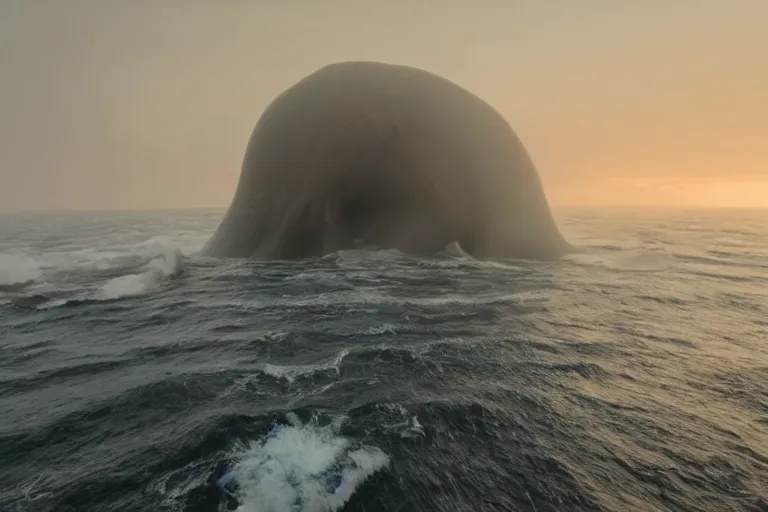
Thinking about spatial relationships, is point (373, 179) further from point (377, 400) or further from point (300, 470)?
point (300, 470)

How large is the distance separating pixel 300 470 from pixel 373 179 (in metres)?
16.0

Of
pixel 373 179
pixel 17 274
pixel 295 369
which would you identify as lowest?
pixel 17 274

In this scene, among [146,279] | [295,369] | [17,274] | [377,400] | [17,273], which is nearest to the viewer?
[377,400]

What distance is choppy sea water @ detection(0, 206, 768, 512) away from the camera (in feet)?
15.6

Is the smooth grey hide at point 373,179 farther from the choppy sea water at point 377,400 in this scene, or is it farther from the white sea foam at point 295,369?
the white sea foam at point 295,369

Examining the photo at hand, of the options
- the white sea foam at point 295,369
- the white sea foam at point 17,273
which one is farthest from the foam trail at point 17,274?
the white sea foam at point 295,369

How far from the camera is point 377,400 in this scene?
22.0 ft

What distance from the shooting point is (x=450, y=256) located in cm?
2031

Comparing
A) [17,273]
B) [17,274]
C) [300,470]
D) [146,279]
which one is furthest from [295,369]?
[17,273]

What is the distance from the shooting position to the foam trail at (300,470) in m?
4.51

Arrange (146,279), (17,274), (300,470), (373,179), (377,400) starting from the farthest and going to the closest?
(373,179)
(17,274)
(146,279)
(377,400)
(300,470)

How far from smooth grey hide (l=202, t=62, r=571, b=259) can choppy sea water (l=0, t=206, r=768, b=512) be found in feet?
17.1

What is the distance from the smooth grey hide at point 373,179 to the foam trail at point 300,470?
45.0 ft

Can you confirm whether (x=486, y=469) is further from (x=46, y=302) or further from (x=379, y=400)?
(x=46, y=302)
